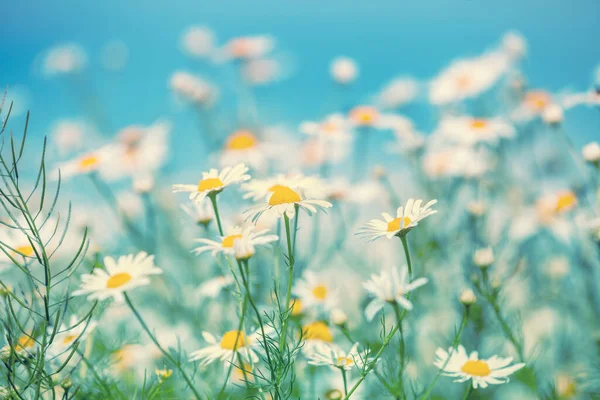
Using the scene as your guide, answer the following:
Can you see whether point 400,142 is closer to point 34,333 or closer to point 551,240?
point 551,240

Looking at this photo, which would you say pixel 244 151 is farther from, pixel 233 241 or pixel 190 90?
pixel 233 241

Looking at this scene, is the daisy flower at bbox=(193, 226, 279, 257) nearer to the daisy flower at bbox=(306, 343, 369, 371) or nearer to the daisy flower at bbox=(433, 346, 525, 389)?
the daisy flower at bbox=(306, 343, 369, 371)

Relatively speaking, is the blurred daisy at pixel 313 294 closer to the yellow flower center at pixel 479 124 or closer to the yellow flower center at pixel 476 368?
the yellow flower center at pixel 476 368

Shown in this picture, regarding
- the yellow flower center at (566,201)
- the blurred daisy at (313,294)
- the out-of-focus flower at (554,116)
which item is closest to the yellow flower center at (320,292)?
the blurred daisy at (313,294)

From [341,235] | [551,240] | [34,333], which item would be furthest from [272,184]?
[551,240]

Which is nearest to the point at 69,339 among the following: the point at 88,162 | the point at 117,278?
the point at 117,278

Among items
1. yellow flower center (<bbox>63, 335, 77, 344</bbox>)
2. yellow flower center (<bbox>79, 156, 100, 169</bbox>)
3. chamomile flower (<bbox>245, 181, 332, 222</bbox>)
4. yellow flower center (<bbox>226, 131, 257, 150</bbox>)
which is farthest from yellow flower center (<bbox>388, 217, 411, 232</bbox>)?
yellow flower center (<bbox>226, 131, 257, 150</bbox>)

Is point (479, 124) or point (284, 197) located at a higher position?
point (479, 124)
